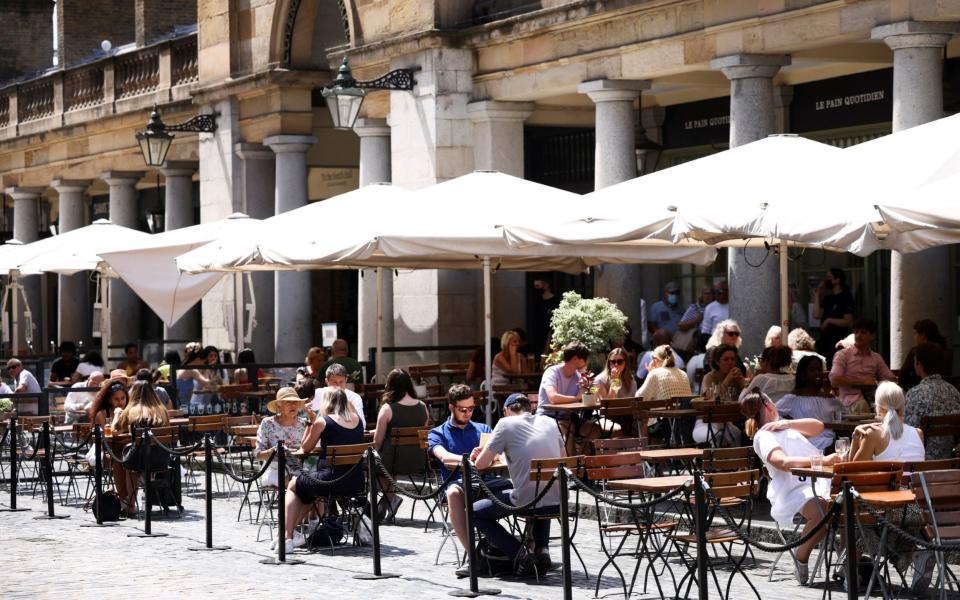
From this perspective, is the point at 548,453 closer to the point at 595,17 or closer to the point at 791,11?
the point at 791,11

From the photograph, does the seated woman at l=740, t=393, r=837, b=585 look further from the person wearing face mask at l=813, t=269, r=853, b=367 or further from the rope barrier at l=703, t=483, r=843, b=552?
the person wearing face mask at l=813, t=269, r=853, b=367

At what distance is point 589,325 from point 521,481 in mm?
5832

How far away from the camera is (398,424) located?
14.8m

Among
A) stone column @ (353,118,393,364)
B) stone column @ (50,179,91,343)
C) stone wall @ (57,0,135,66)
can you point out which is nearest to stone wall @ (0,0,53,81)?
stone wall @ (57,0,135,66)

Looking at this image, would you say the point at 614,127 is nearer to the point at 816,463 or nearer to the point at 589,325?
the point at 589,325

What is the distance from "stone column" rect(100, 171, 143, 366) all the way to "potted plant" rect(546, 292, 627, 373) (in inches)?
728

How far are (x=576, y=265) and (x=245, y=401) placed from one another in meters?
4.64

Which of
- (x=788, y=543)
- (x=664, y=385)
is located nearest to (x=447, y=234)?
(x=664, y=385)

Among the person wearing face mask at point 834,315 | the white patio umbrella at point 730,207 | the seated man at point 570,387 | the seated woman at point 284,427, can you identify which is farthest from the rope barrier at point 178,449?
the person wearing face mask at point 834,315

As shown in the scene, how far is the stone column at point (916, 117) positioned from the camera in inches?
653

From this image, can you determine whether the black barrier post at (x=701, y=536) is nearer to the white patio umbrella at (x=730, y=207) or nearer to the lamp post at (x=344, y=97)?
the white patio umbrella at (x=730, y=207)

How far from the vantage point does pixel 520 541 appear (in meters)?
12.0

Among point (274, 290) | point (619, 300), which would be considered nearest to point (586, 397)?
point (619, 300)

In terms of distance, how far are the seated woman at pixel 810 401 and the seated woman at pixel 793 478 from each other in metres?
1.72
